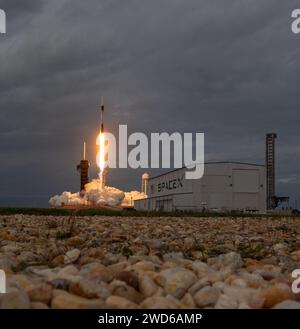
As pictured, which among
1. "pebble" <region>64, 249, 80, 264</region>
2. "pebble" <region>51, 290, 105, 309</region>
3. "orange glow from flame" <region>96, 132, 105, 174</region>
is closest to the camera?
"pebble" <region>51, 290, 105, 309</region>

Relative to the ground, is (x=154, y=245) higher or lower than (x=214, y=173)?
lower

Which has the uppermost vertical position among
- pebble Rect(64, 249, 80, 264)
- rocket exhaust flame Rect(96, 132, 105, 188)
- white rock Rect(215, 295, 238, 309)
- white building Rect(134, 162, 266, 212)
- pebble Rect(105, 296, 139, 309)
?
rocket exhaust flame Rect(96, 132, 105, 188)

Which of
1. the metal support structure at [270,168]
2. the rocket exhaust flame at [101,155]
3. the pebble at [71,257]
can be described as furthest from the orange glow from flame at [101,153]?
the pebble at [71,257]

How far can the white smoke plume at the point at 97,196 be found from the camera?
2672 inches

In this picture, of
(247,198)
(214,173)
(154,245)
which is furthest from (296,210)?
(154,245)

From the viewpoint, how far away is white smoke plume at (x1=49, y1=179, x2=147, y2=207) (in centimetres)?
6788

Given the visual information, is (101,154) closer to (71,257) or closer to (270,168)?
(270,168)

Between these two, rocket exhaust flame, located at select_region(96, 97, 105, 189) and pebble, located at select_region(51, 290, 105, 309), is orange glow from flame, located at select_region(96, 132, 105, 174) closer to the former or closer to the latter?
rocket exhaust flame, located at select_region(96, 97, 105, 189)

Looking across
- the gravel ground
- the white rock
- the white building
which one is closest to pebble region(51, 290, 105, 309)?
the gravel ground
